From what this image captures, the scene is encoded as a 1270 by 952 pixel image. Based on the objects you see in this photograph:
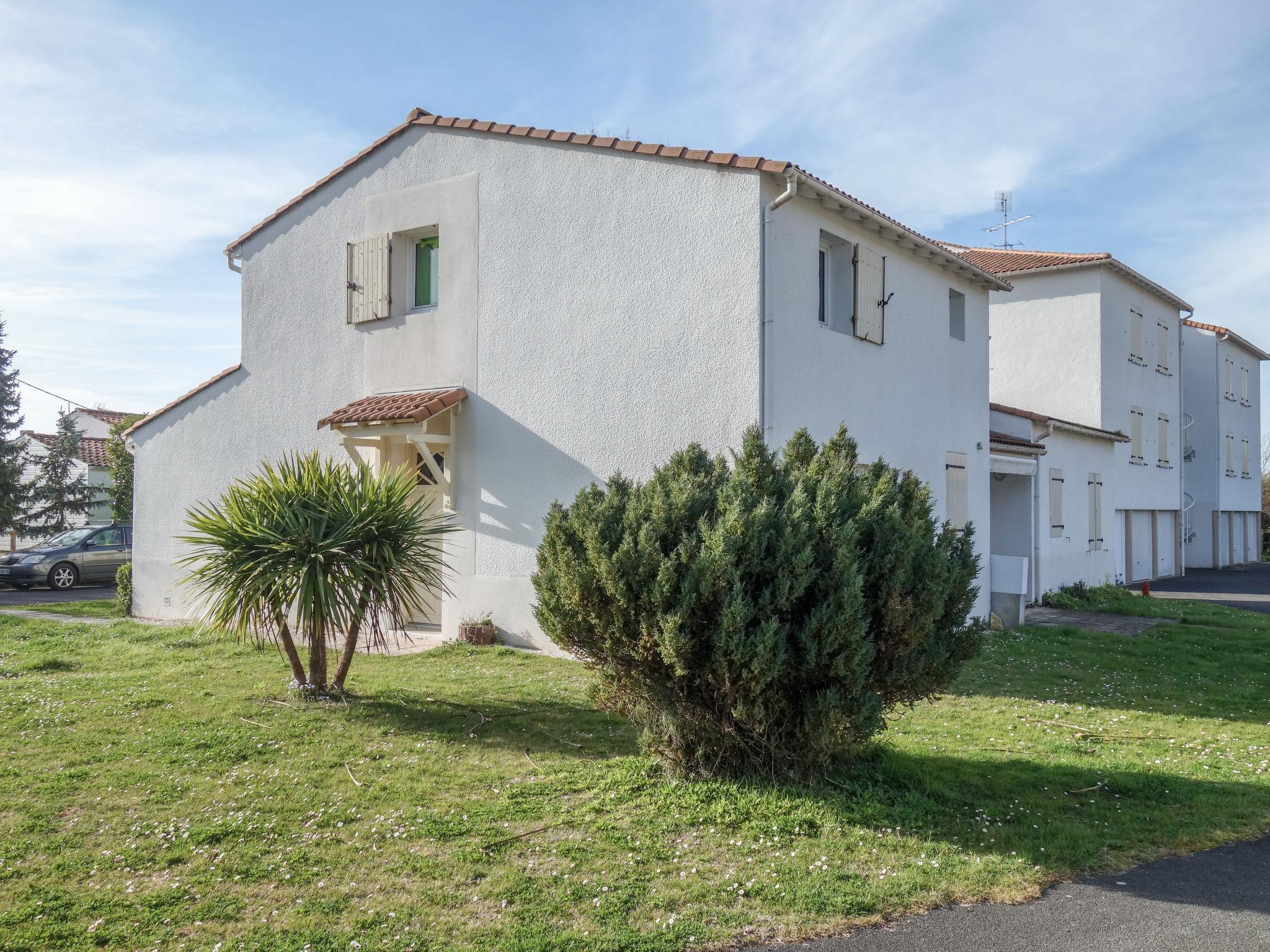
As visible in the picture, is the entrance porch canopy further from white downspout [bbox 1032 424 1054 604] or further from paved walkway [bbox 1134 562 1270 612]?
paved walkway [bbox 1134 562 1270 612]

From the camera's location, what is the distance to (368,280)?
1265cm

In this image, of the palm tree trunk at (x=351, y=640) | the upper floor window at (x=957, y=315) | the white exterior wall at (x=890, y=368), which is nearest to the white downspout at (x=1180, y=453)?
the white exterior wall at (x=890, y=368)

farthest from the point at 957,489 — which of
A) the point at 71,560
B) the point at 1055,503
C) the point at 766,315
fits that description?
the point at 71,560

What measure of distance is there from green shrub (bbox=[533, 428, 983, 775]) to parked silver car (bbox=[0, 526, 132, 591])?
18.1 metres

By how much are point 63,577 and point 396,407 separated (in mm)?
13622

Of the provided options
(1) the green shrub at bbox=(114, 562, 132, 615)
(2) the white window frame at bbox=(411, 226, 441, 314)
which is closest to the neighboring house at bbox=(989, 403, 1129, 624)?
(2) the white window frame at bbox=(411, 226, 441, 314)

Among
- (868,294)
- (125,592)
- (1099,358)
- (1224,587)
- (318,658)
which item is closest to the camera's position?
(318,658)

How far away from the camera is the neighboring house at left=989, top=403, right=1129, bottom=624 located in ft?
52.9

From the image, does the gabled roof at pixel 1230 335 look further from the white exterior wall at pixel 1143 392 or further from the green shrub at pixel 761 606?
the green shrub at pixel 761 606

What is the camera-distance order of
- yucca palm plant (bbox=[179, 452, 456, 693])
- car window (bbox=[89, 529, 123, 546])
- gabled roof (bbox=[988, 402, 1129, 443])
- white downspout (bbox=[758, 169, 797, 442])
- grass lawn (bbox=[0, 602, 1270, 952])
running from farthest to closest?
car window (bbox=[89, 529, 123, 546]) → gabled roof (bbox=[988, 402, 1129, 443]) → white downspout (bbox=[758, 169, 797, 442]) → yucca palm plant (bbox=[179, 452, 456, 693]) → grass lawn (bbox=[0, 602, 1270, 952])

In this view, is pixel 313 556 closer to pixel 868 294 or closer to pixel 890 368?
pixel 868 294

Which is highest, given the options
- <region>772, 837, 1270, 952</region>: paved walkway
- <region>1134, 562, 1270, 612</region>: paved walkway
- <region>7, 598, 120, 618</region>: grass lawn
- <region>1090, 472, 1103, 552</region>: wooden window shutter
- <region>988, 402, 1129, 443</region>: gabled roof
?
<region>988, 402, 1129, 443</region>: gabled roof

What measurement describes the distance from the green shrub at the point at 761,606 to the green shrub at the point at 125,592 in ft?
37.7

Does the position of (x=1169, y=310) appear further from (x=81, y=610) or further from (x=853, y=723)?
(x=81, y=610)
